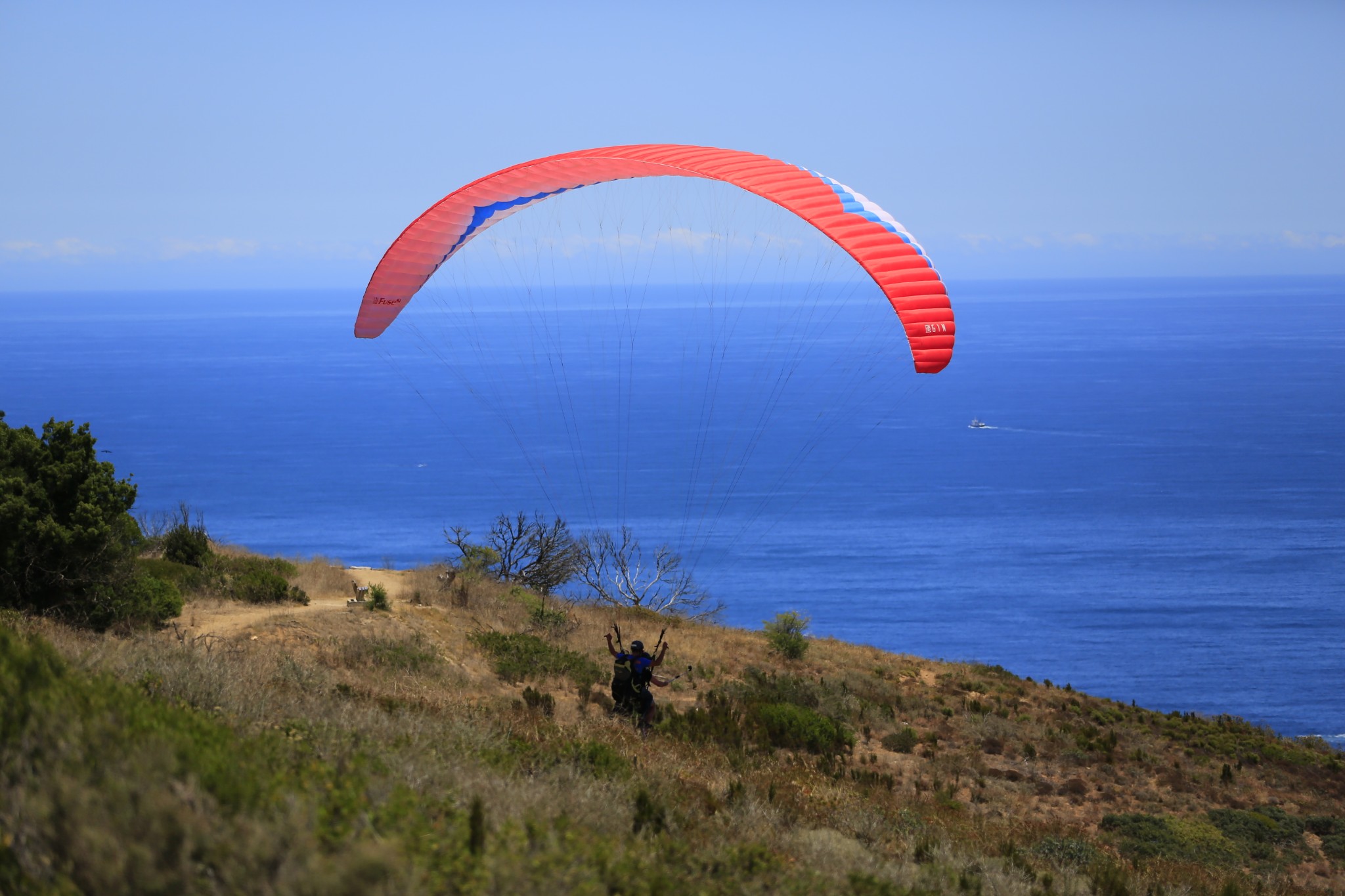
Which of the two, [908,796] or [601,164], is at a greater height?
[601,164]

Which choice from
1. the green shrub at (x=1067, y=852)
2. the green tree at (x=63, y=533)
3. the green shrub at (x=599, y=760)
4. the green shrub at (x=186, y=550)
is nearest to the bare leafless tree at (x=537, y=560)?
the green shrub at (x=186, y=550)

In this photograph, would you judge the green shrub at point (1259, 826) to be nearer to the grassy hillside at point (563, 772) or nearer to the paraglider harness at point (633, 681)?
the grassy hillside at point (563, 772)

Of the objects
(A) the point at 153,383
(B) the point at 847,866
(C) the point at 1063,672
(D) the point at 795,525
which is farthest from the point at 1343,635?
(A) the point at 153,383

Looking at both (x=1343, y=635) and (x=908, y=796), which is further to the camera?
(x=1343, y=635)

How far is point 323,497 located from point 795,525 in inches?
1920

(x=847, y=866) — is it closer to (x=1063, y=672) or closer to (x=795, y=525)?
(x=1063, y=672)

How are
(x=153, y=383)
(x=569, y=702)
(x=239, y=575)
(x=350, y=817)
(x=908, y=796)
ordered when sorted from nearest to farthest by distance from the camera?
(x=350, y=817) → (x=908, y=796) → (x=569, y=702) → (x=239, y=575) → (x=153, y=383)

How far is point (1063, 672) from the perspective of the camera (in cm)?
6391

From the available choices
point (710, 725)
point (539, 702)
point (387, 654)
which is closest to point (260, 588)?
point (387, 654)

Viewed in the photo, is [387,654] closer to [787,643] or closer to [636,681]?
[636,681]

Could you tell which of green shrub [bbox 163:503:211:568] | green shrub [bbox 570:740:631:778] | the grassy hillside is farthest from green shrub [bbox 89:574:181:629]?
green shrub [bbox 570:740:631:778]

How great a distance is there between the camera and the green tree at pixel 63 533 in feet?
38.3

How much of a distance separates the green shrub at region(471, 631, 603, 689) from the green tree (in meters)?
4.77

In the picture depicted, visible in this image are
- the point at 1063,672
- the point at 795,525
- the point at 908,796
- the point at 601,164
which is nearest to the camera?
the point at 908,796
